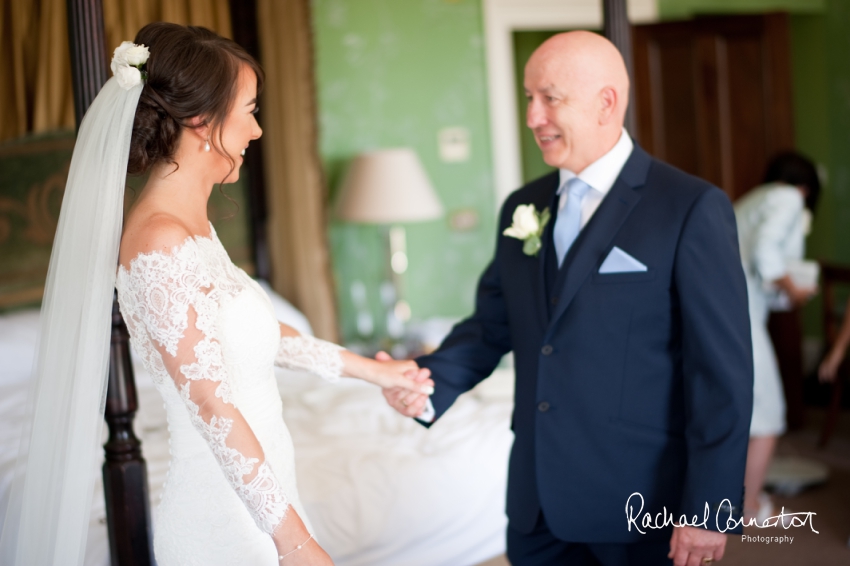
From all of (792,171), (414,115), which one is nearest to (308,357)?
(792,171)

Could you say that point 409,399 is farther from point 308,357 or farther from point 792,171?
point 792,171

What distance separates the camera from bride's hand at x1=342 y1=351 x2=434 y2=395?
2.09 metres

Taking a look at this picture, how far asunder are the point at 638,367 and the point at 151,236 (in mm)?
Result: 1043

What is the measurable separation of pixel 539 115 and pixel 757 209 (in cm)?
258

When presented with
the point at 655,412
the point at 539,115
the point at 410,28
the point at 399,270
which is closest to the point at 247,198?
the point at 399,270

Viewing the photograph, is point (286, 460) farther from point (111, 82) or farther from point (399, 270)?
point (399, 270)

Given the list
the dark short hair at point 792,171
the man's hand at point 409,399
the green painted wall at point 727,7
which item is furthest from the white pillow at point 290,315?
the green painted wall at point 727,7

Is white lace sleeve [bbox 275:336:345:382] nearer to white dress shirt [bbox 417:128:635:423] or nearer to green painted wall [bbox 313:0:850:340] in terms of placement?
white dress shirt [bbox 417:128:635:423]

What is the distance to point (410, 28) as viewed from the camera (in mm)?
5109

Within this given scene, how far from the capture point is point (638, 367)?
5.87ft

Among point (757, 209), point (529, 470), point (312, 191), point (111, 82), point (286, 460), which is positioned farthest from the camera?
point (312, 191)

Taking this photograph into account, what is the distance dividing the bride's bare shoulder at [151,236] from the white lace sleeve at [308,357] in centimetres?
52

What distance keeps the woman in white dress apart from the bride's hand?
2067 millimetres

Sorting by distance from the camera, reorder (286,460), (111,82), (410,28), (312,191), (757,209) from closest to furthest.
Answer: (111,82) < (286,460) < (757,209) < (312,191) < (410,28)
